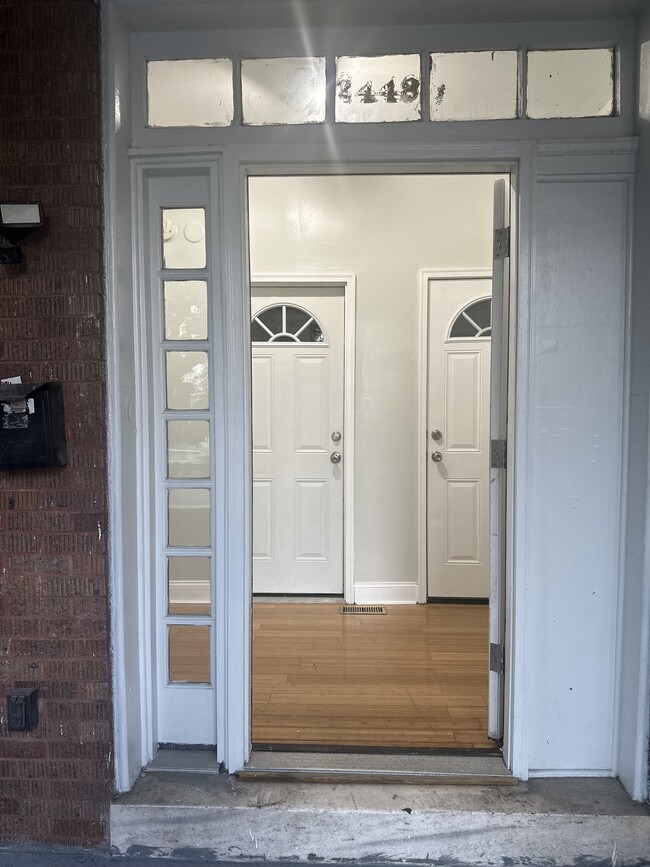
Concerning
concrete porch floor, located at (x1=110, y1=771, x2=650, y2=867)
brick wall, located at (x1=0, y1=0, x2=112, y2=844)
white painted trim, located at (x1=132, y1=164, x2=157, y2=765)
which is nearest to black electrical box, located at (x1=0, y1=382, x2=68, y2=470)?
brick wall, located at (x1=0, y1=0, x2=112, y2=844)

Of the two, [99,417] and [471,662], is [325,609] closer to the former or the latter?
[471,662]

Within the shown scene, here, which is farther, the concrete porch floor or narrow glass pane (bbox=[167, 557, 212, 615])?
narrow glass pane (bbox=[167, 557, 212, 615])

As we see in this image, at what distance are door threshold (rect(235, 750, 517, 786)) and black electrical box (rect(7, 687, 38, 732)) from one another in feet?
2.34

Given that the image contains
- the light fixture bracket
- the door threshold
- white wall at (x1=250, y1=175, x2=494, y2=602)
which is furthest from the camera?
white wall at (x1=250, y1=175, x2=494, y2=602)

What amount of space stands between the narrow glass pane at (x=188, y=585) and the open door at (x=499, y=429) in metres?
1.04

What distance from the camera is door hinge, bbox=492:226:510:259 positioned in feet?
6.52

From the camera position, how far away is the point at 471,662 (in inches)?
113

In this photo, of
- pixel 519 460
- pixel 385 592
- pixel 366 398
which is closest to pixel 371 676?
pixel 385 592

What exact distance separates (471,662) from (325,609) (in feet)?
3.38

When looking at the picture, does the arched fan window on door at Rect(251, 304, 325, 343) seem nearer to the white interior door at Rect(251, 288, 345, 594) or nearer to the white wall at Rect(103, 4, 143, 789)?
the white interior door at Rect(251, 288, 345, 594)

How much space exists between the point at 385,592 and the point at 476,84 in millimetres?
2852

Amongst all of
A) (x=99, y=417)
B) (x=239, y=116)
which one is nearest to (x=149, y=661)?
(x=99, y=417)

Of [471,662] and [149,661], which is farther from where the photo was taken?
[471,662]

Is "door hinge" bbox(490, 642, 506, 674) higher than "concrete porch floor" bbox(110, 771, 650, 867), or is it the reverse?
"door hinge" bbox(490, 642, 506, 674)
